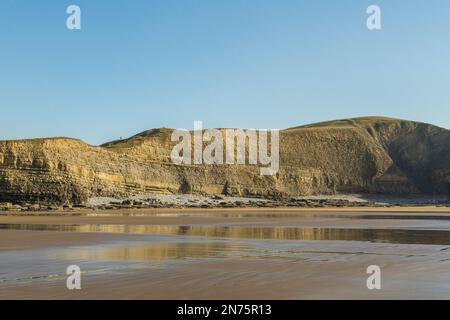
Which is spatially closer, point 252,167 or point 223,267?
point 223,267

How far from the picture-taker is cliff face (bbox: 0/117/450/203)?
183ft

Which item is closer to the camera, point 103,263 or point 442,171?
point 103,263

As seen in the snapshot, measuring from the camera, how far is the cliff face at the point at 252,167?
183ft

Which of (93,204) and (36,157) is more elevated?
(36,157)

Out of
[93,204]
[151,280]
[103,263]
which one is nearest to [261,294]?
[151,280]

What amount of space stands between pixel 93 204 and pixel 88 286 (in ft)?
155

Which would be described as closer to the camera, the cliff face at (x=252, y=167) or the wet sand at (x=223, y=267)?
the wet sand at (x=223, y=267)

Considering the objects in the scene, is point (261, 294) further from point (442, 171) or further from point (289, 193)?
point (442, 171)

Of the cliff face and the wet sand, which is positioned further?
the cliff face

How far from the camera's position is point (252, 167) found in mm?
83000

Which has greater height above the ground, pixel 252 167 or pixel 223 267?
pixel 252 167

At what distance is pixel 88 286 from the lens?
880 centimetres
